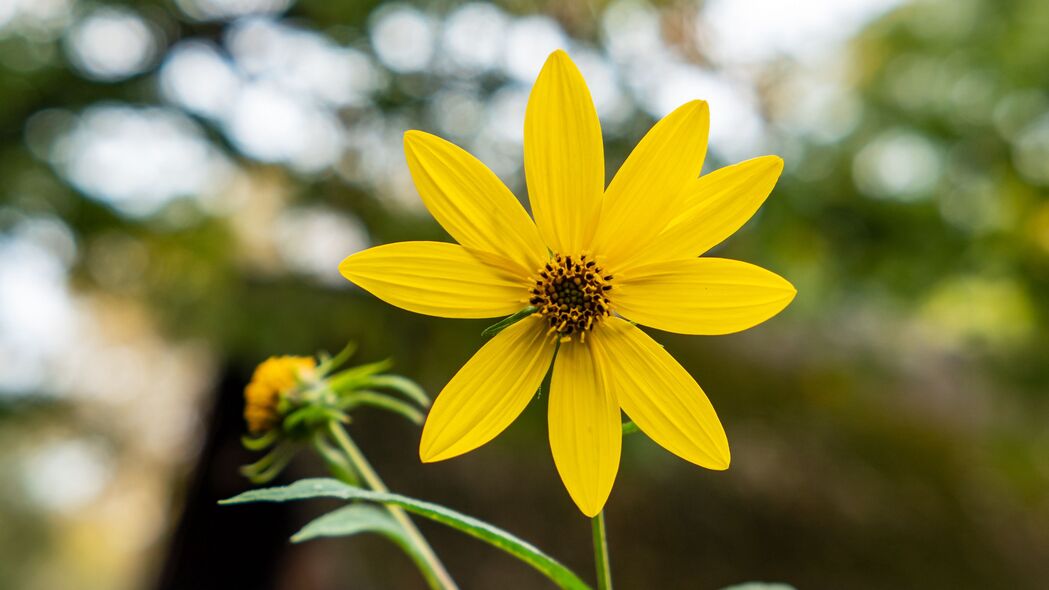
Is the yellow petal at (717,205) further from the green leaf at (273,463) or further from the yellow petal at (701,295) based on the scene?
the green leaf at (273,463)

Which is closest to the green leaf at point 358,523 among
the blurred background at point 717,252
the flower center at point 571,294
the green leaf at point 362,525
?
the green leaf at point 362,525

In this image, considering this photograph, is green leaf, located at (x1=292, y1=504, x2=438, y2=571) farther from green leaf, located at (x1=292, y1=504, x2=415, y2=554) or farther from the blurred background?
the blurred background

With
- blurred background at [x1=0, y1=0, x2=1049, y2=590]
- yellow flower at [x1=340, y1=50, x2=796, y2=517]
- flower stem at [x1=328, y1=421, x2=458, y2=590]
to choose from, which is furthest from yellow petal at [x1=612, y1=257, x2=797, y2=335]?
blurred background at [x1=0, y1=0, x2=1049, y2=590]

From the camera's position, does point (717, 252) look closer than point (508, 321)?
No

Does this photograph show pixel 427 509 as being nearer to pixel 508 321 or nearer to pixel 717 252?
pixel 508 321

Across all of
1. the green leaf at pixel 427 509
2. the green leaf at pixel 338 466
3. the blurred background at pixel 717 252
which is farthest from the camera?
the blurred background at pixel 717 252

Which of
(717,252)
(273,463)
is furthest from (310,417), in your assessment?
(717,252)

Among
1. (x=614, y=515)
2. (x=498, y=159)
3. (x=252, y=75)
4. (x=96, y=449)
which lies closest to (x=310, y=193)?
(x=252, y=75)
